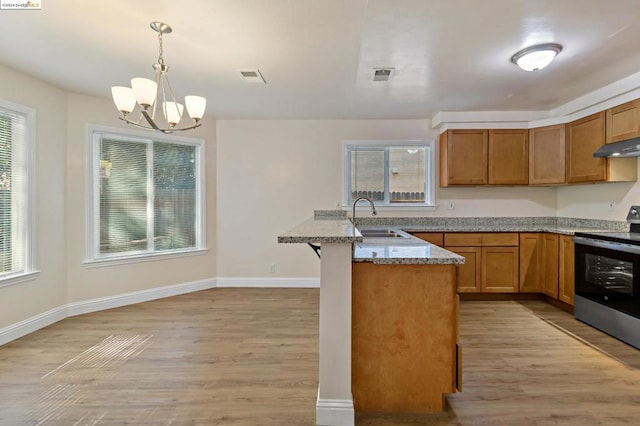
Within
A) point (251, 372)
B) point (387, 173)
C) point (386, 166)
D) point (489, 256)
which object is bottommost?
point (251, 372)

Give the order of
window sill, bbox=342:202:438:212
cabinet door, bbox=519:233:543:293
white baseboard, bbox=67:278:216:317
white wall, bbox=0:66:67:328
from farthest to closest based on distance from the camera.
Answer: window sill, bbox=342:202:438:212 < cabinet door, bbox=519:233:543:293 < white baseboard, bbox=67:278:216:317 < white wall, bbox=0:66:67:328

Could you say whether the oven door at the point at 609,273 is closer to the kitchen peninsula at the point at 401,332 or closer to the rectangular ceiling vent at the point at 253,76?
the kitchen peninsula at the point at 401,332

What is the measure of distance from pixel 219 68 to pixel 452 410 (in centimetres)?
319

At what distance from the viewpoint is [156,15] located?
2102 mm

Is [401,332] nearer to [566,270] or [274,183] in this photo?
[566,270]

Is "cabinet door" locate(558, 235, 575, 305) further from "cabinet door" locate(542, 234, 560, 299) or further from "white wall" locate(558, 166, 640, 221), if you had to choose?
"white wall" locate(558, 166, 640, 221)

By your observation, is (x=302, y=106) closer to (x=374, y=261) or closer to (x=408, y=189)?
(x=408, y=189)

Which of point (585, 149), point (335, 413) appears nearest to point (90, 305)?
point (335, 413)

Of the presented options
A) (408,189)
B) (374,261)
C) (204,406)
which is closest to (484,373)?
(374,261)

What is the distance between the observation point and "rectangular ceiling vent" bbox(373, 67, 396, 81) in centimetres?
291

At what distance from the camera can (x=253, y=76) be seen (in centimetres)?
311

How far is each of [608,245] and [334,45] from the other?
2978mm

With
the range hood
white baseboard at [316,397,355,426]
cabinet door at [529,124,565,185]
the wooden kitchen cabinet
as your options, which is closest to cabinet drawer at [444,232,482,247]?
the wooden kitchen cabinet

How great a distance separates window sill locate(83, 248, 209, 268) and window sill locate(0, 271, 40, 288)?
52cm
